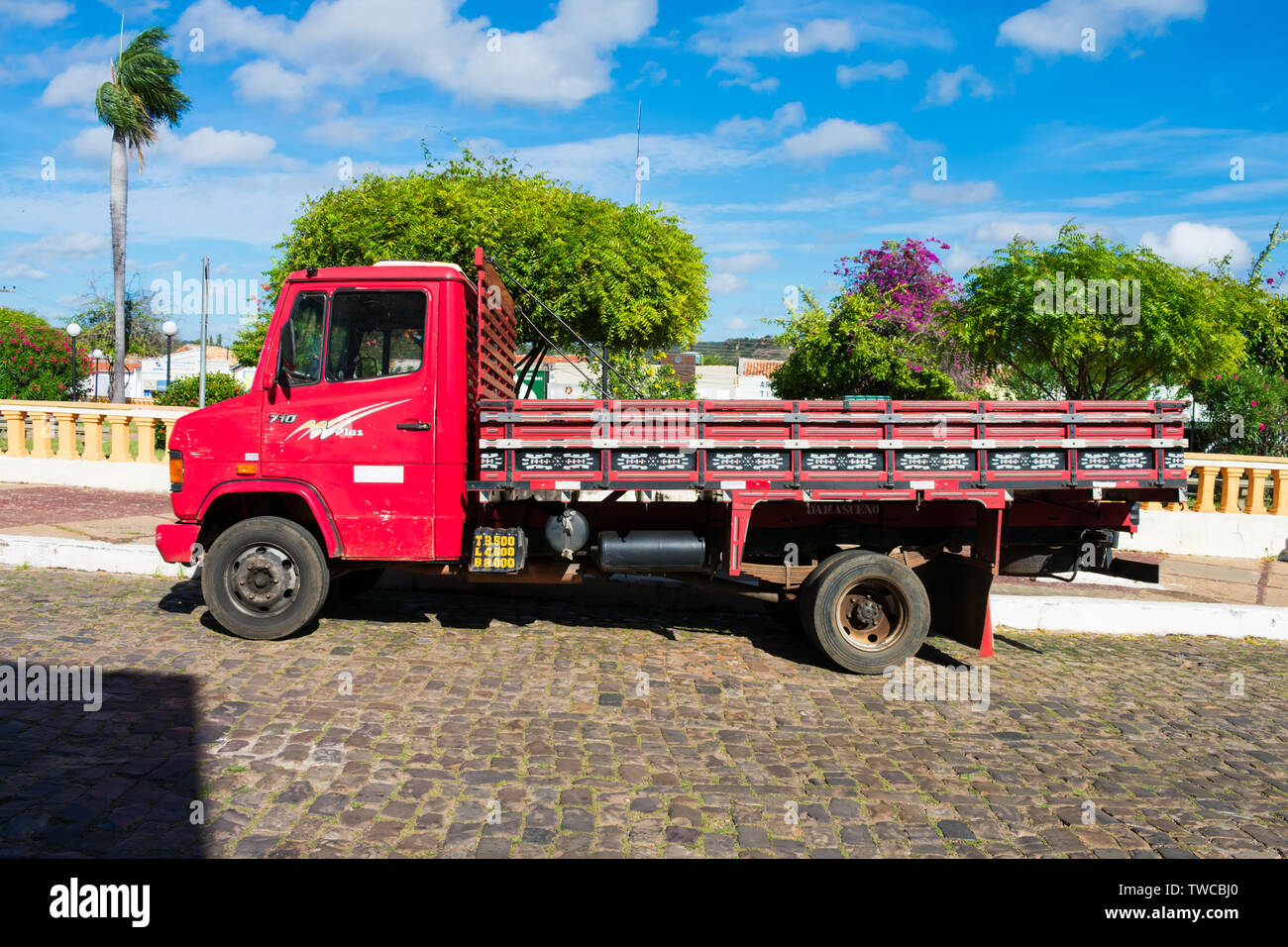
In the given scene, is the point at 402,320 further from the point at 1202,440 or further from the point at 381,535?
the point at 1202,440

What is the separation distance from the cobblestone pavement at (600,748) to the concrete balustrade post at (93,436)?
8.98 metres

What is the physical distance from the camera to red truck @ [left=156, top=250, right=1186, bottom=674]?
6219 millimetres

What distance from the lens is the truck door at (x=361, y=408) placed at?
6422 mm

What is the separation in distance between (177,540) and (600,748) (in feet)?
12.8

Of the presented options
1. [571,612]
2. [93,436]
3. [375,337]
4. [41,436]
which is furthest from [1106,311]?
[41,436]

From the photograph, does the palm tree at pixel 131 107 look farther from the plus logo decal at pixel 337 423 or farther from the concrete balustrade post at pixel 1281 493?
the concrete balustrade post at pixel 1281 493

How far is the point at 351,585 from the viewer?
8070 millimetres

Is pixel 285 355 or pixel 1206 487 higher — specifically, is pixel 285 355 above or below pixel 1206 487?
above

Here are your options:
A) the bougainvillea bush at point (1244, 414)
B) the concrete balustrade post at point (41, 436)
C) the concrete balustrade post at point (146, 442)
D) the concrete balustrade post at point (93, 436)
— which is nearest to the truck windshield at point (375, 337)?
the concrete balustrade post at point (146, 442)

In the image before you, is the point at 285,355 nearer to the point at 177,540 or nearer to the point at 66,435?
the point at 177,540

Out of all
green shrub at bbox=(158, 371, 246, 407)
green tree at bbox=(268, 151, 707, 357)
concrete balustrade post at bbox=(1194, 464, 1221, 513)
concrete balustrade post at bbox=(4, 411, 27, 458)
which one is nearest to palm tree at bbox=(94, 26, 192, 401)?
green shrub at bbox=(158, 371, 246, 407)
